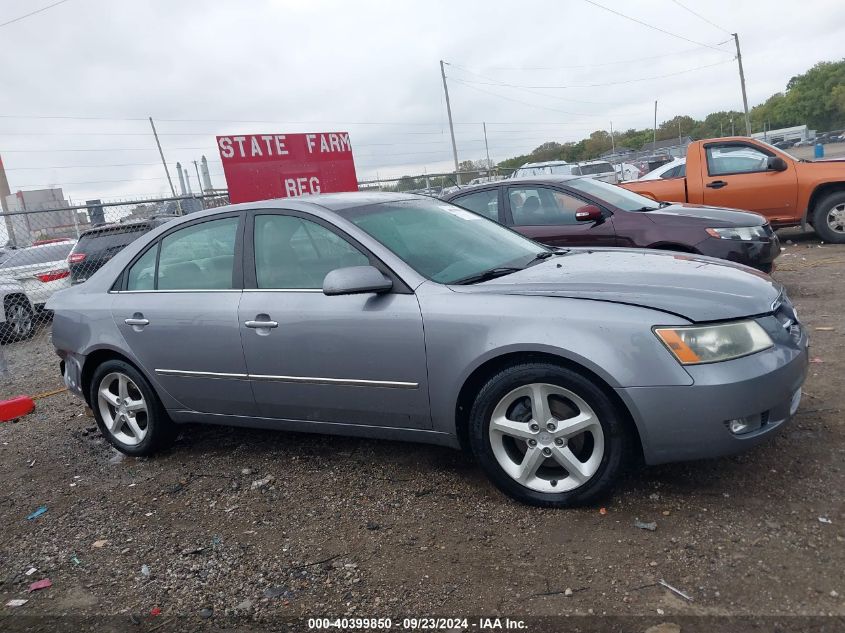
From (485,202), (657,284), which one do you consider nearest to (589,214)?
(485,202)

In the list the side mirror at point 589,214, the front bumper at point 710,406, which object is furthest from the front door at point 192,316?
the side mirror at point 589,214

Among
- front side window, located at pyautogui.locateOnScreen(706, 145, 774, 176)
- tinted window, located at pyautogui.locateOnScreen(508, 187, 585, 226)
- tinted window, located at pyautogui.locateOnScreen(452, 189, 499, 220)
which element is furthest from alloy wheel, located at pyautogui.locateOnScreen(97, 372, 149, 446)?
front side window, located at pyautogui.locateOnScreen(706, 145, 774, 176)

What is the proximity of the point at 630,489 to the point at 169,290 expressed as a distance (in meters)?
2.99

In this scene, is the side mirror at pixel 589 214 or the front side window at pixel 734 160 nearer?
the side mirror at pixel 589 214

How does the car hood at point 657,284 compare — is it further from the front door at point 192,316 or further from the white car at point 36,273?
the white car at point 36,273

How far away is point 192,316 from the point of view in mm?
4117

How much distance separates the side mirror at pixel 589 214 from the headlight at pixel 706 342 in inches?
154

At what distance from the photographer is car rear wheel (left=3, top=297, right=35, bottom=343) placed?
991 cm

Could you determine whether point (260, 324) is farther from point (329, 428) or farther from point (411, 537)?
point (411, 537)

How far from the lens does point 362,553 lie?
310cm

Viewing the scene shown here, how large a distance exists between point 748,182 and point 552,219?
4.28 metres

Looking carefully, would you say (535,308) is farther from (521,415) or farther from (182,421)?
(182,421)

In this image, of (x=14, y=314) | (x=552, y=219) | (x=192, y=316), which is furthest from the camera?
(x=14, y=314)

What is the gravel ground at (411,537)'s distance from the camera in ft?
8.59
